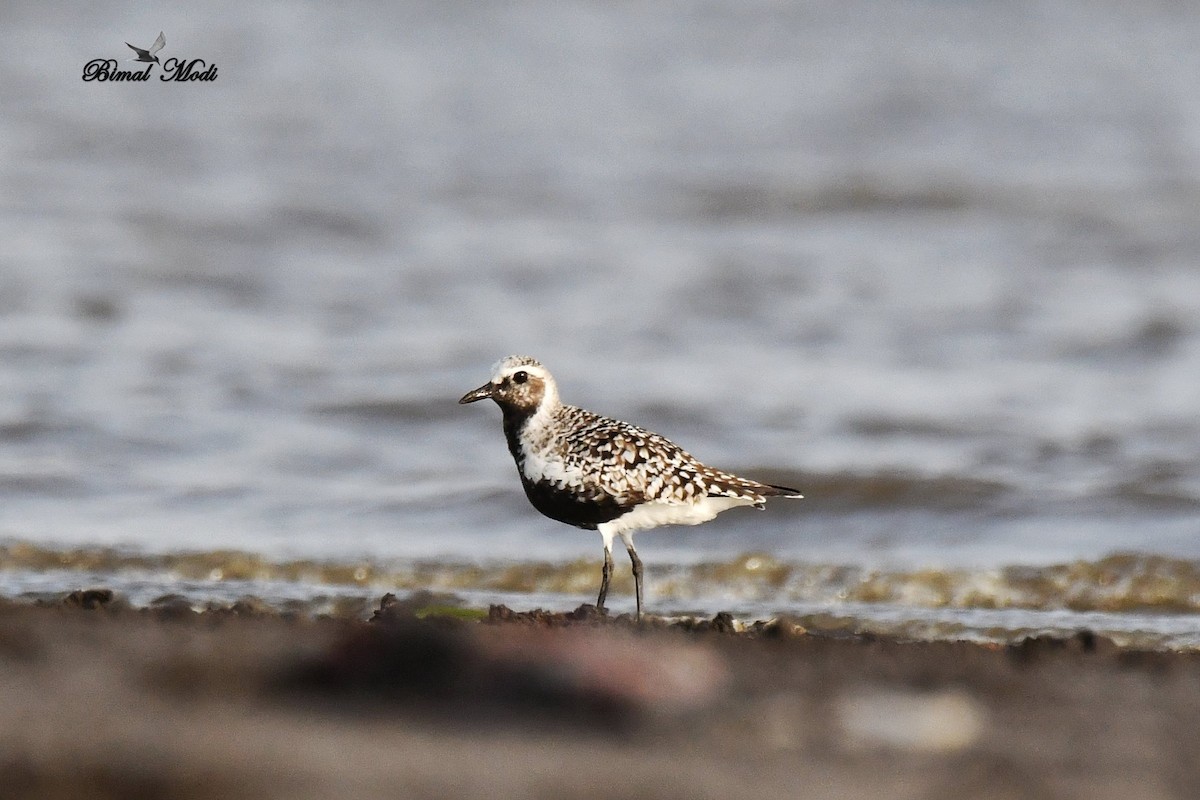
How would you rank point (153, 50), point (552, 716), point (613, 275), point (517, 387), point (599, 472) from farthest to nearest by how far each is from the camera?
point (153, 50)
point (613, 275)
point (517, 387)
point (599, 472)
point (552, 716)

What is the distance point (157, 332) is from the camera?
11.0m

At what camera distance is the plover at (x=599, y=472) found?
20.0 feet

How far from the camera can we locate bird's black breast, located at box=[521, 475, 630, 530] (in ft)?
19.9

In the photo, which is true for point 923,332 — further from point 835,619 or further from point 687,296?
point 835,619

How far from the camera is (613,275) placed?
1262cm

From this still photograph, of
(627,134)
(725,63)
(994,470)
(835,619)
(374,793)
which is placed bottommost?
(374,793)

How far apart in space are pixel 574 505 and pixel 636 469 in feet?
0.91

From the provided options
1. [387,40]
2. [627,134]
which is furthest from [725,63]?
[387,40]

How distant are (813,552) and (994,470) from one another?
4.86 ft
